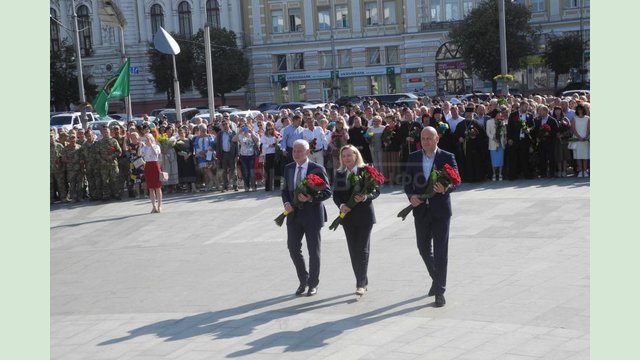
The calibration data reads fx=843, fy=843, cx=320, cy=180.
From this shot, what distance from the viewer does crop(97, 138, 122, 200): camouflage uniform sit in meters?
19.6

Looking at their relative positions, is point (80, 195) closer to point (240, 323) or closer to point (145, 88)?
point (240, 323)

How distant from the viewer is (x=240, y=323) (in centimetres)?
875

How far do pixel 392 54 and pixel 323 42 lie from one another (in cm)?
500

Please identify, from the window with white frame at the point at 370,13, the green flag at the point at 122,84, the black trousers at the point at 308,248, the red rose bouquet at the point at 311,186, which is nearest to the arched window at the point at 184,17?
the window with white frame at the point at 370,13

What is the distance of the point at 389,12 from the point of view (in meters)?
58.4

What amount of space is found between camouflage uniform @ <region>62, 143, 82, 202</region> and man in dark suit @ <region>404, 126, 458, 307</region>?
12.9m

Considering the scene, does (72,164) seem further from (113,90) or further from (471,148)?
(471,148)

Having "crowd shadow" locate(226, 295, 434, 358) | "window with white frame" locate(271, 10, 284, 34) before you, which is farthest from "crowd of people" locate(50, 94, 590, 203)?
"window with white frame" locate(271, 10, 284, 34)

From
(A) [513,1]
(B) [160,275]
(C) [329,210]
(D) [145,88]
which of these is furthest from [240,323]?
(D) [145,88]

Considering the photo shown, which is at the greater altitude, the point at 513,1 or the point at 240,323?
the point at 513,1

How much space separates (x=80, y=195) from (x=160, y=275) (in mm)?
9599

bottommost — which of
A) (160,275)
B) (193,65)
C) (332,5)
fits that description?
(160,275)

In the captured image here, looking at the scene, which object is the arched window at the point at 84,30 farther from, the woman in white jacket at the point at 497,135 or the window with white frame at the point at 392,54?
the woman in white jacket at the point at 497,135

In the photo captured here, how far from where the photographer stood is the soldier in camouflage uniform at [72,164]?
2009 cm
